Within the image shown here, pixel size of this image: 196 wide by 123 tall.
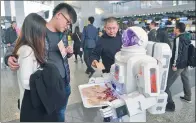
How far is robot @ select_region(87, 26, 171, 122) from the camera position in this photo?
2.26 ft

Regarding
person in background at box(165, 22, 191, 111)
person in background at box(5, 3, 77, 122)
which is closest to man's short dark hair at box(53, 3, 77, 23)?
person in background at box(5, 3, 77, 122)

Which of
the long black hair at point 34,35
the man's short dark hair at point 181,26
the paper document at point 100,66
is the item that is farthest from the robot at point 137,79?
the man's short dark hair at point 181,26

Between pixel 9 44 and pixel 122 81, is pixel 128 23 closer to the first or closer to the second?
pixel 122 81

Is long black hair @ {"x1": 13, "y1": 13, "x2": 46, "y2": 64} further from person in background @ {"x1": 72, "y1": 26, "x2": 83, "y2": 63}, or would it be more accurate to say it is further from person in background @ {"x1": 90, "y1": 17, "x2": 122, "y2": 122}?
person in background @ {"x1": 90, "y1": 17, "x2": 122, "y2": 122}

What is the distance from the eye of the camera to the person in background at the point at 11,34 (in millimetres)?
807

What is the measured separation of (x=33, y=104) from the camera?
2.30 ft

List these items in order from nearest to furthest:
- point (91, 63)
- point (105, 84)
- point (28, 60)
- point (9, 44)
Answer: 1. point (28, 60)
2. point (9, 44)
3. point (105, 84)
4. point (91, 63)

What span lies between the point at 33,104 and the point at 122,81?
322 mm

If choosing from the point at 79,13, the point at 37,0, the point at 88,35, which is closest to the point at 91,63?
the point at 88,35

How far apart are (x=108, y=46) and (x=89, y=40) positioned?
0.38 ft

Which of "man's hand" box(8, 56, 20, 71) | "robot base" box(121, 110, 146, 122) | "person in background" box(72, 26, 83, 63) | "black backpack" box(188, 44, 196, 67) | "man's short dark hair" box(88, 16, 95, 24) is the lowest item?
"robot base" box(121, 110, 146, 122)

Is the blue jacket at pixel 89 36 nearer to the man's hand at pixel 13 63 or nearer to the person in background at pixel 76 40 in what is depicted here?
the person in background at pixel 76 40

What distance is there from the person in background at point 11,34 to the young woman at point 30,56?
0.09 metres

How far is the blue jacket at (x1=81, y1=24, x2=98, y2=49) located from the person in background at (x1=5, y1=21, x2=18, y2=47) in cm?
29
